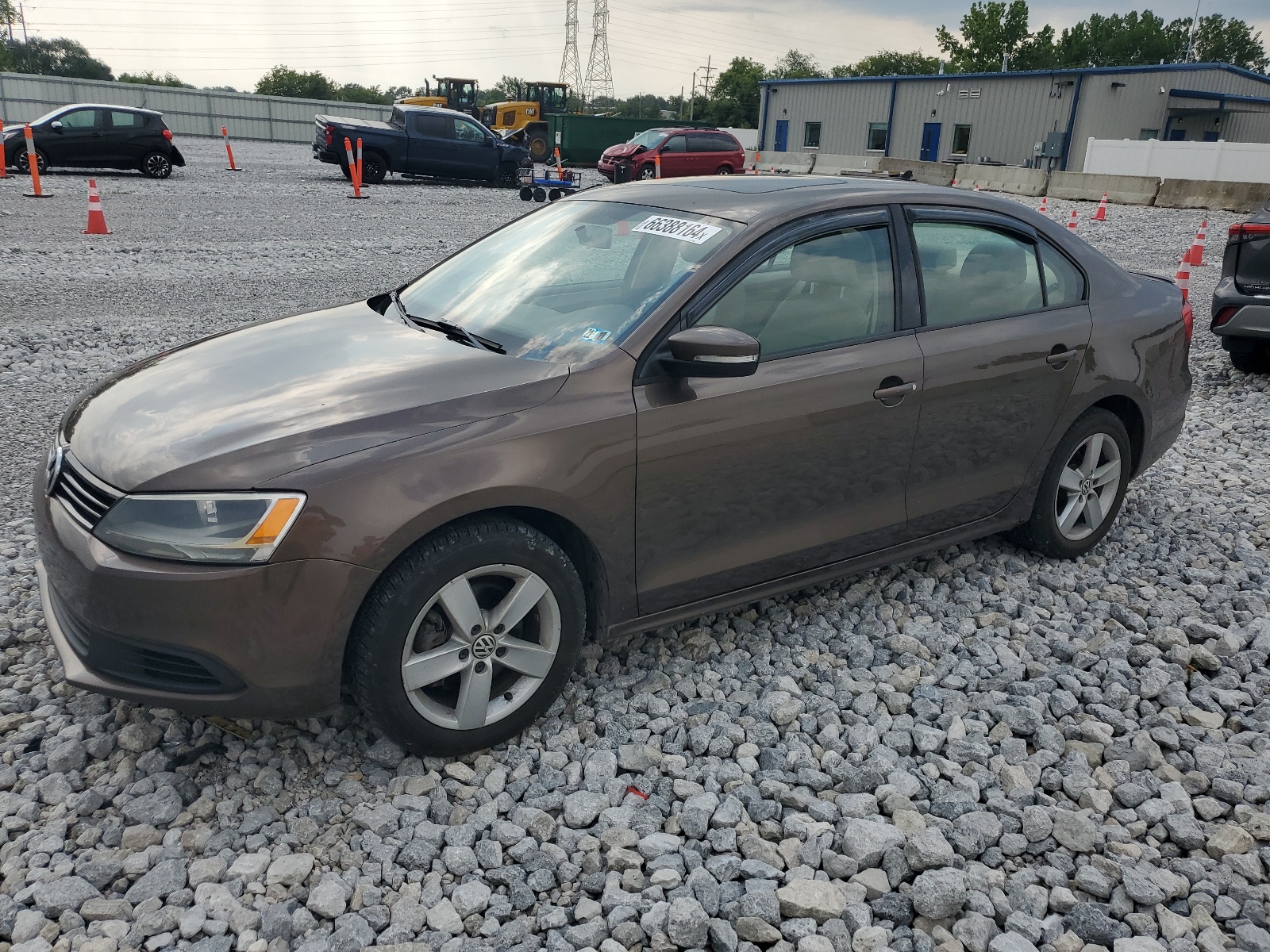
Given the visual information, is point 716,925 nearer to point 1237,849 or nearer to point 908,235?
point 1237,849

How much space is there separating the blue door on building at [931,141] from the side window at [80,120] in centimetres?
3460

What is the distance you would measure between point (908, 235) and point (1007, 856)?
2239 mm

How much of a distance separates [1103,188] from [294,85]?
77609mm

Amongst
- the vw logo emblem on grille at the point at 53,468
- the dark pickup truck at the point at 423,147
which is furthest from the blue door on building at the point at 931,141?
the vw logo emblem on grille at the point at 53,468

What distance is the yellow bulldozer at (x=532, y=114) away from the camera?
111 feet

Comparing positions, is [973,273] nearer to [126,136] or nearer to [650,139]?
[126,136]

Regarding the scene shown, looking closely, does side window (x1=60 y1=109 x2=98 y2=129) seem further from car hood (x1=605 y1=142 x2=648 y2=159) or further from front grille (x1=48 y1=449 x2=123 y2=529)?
front grille (x1=48 y1=449 x2=123 y2=529)

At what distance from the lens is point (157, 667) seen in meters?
2.69

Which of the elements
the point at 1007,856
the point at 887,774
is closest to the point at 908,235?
the point at 887,774

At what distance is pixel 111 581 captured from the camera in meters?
2.63

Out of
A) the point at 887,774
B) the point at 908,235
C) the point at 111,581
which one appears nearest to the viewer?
the point at 111,581

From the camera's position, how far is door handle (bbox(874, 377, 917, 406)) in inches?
143

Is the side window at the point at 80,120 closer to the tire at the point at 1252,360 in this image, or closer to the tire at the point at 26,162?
the tire at the point at 26,162

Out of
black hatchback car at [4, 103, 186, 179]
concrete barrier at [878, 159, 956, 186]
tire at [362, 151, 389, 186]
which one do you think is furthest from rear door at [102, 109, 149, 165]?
concrete barrier at [878, 159, 956, 186]
